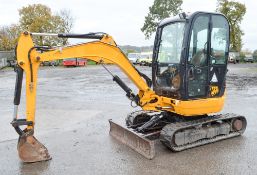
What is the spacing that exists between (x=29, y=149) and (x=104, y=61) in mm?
Result: 2123

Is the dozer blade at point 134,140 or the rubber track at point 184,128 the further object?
the rubber track at point 184,128

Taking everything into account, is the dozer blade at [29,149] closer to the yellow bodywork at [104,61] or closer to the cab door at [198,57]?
the yellow bodywork at [104,61]

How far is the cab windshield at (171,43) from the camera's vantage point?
704cm

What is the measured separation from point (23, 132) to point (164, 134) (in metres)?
2.62

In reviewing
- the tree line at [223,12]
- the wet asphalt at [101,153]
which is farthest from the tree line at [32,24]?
the wet asphalt at [101,153]

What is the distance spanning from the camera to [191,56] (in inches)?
273

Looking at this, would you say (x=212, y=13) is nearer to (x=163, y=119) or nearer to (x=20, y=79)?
(x=163, y=119)

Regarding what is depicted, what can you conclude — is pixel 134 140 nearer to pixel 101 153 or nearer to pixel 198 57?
pixel 101 153

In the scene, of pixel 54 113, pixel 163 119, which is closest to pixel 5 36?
pixel 54 113

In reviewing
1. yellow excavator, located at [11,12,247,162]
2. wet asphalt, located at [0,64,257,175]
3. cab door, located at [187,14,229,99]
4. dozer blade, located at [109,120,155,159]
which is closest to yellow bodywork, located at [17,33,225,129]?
yellow excavator, located at [11,12,247,162]

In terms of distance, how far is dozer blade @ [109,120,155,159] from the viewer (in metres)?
6.37

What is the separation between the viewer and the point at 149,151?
637 centimetres

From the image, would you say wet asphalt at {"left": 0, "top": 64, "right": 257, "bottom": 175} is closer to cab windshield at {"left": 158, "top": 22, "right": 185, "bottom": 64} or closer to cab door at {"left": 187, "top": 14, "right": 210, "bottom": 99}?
cab door at {"left": 187, "top": 14, "right": 210, "bottom": 99}

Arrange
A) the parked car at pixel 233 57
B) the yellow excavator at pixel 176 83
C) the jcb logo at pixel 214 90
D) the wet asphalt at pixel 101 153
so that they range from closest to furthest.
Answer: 1. the wet asphalt at pixel 101 153
2. the yellow excavator at pixel 176 83
3. the jcb logo at pixel 214 90
4. the parked car at pixel 233 57
